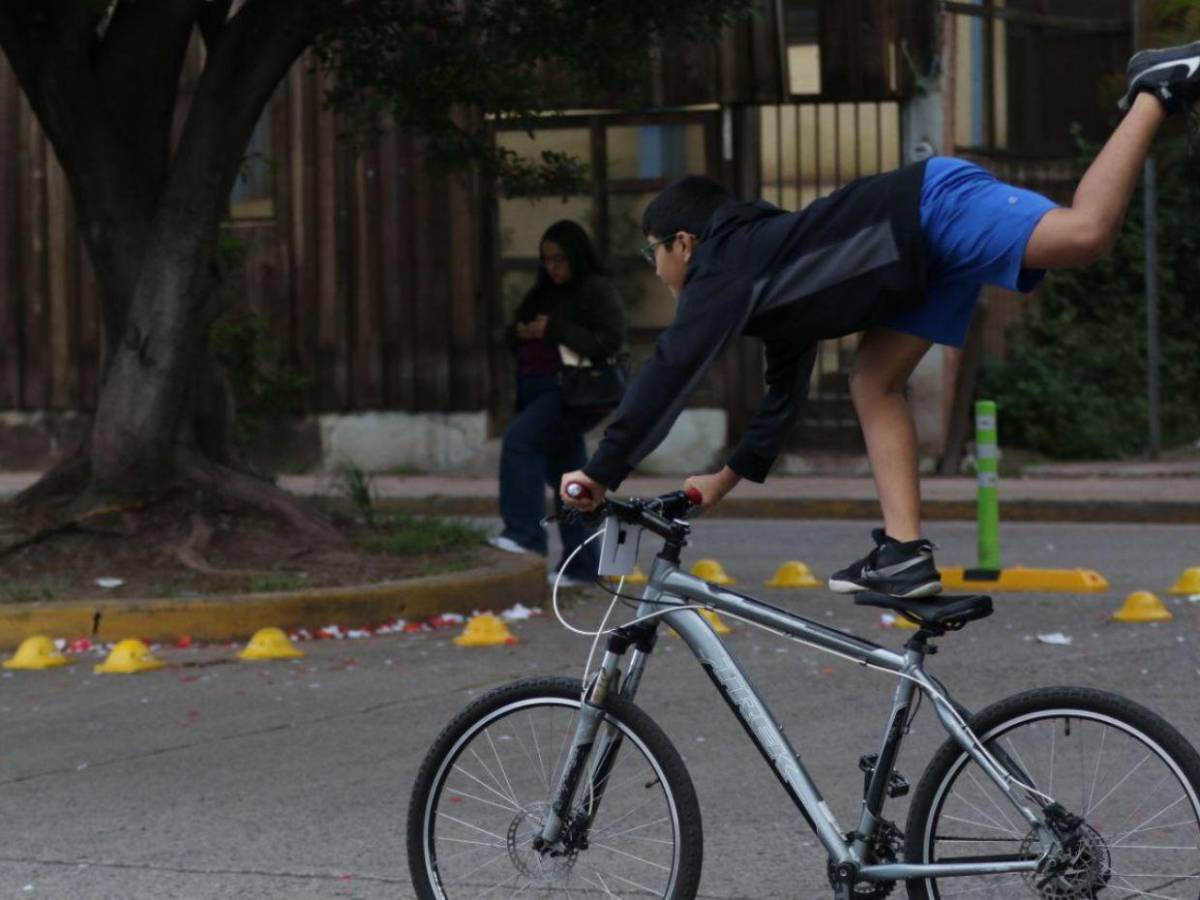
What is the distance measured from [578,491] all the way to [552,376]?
658 cm

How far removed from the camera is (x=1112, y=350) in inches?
796

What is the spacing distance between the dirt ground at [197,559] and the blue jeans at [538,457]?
28cm

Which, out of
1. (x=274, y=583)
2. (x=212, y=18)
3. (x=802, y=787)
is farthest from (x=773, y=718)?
(x=212, y=18)

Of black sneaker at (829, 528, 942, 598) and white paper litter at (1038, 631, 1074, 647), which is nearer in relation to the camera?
black sneaker at (829, 528, 942, 598)

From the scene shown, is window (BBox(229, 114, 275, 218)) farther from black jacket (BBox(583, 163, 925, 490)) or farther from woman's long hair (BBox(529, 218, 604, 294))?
black jacket (BBox(583, 163, 925, 490))

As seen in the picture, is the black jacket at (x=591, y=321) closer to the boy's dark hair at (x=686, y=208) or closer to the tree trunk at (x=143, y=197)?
the tree trunk at (x=143, y=197)

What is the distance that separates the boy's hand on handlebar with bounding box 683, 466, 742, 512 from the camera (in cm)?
465

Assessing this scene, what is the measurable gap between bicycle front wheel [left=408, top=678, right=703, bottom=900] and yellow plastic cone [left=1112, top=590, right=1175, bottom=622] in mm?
5657

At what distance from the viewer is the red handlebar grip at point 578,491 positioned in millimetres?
4262

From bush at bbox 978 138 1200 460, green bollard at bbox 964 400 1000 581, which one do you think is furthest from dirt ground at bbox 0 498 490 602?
bush at bbox 978 138 1200 460

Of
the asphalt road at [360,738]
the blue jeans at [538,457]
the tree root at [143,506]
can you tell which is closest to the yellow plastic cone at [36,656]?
the asphalt road at [360,738]

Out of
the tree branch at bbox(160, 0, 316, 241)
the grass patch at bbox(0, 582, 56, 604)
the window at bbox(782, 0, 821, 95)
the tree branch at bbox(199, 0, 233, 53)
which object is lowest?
the grass patch at bbox(0, 582, 56, 604)

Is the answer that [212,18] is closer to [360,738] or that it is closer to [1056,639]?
[360,738]

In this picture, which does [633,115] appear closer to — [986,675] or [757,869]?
[986,675]
